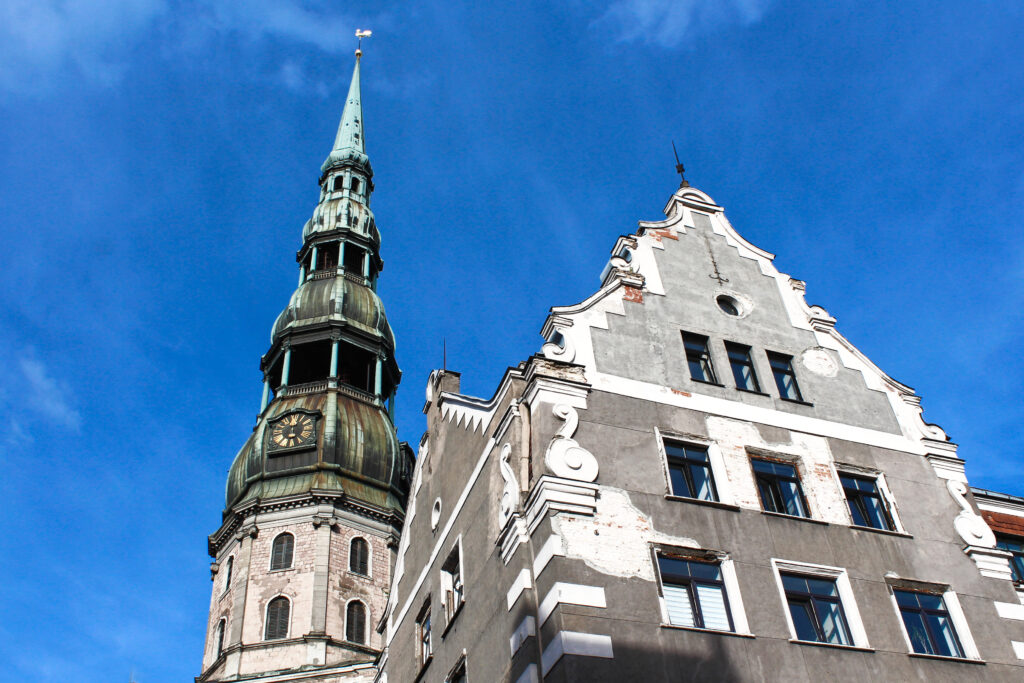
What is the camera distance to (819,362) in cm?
2000

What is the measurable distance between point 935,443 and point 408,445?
38977 mm

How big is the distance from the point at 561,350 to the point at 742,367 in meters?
3.73

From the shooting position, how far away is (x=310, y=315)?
5644 cm

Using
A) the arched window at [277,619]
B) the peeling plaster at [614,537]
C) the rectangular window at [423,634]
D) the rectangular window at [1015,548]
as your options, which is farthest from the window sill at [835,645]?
the arched window at [277,619]

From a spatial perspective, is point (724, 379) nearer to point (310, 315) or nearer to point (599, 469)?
point (599, 469)

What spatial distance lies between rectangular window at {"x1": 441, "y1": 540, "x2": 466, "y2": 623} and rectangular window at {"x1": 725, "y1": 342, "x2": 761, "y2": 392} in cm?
598

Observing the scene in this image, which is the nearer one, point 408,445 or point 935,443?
point 935,443

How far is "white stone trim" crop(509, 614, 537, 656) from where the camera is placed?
15049mm

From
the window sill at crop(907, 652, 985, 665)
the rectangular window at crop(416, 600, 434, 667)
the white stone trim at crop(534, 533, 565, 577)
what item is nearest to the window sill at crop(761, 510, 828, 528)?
the window sill at crop(907, 652, 985, 665)

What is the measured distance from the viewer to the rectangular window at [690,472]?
1693 cm

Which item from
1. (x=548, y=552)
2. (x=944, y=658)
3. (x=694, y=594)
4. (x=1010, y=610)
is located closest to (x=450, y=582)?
(x=548, y=552)

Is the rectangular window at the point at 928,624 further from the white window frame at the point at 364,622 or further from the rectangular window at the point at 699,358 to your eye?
the white window frame at the point at 364,622

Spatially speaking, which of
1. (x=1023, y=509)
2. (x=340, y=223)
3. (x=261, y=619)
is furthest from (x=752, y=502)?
(x=340, y=223)

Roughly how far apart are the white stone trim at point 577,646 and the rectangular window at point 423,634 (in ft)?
21.6
